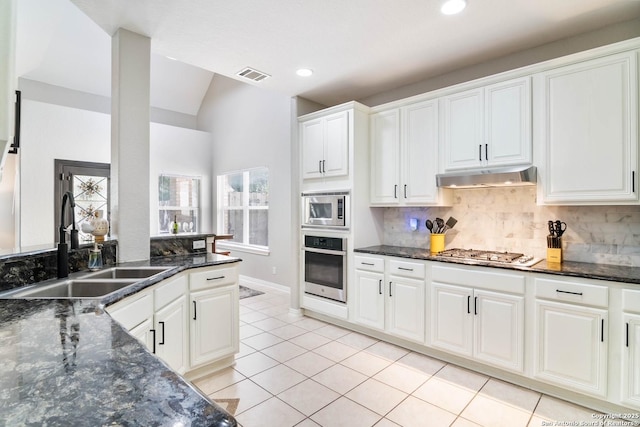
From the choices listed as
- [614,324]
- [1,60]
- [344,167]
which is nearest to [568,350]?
[614,324]

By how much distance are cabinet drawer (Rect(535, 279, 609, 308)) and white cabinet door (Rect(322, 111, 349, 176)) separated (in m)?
2.05

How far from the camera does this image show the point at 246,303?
464 centimetres

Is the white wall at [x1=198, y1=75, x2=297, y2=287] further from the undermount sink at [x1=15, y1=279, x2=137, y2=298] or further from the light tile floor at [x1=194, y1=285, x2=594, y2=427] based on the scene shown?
the undermount sink at [x1=15, y1=279, x2=137, y2=298]

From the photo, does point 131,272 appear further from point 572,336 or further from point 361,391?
point 572,336

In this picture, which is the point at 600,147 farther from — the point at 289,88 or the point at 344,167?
the point at 289,88

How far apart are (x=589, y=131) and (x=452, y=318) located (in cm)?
177

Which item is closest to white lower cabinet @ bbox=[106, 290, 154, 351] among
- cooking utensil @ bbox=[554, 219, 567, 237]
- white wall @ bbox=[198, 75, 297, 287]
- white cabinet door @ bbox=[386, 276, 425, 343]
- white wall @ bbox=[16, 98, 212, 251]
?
white cabinet door @ bbox=[386, 276, 425, 343]

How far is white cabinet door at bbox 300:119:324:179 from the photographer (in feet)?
12.5

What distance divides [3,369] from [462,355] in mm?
2882

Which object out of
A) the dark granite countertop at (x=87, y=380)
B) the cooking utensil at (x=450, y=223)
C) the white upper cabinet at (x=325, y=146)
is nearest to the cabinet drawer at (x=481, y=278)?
the cooking utensil at (x=450, y=223)

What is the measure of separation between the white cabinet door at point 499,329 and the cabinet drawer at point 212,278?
2022 mm

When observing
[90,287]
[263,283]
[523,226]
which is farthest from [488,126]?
[263,283]

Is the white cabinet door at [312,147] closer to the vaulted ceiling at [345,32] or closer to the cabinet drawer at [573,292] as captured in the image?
the vaulted ceiling at [345,32]

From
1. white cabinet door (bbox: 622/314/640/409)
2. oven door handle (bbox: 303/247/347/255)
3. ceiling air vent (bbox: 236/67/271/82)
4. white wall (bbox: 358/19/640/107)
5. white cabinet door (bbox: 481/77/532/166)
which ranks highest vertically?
ceiling air vent (bbox: 236/67/271/82)
